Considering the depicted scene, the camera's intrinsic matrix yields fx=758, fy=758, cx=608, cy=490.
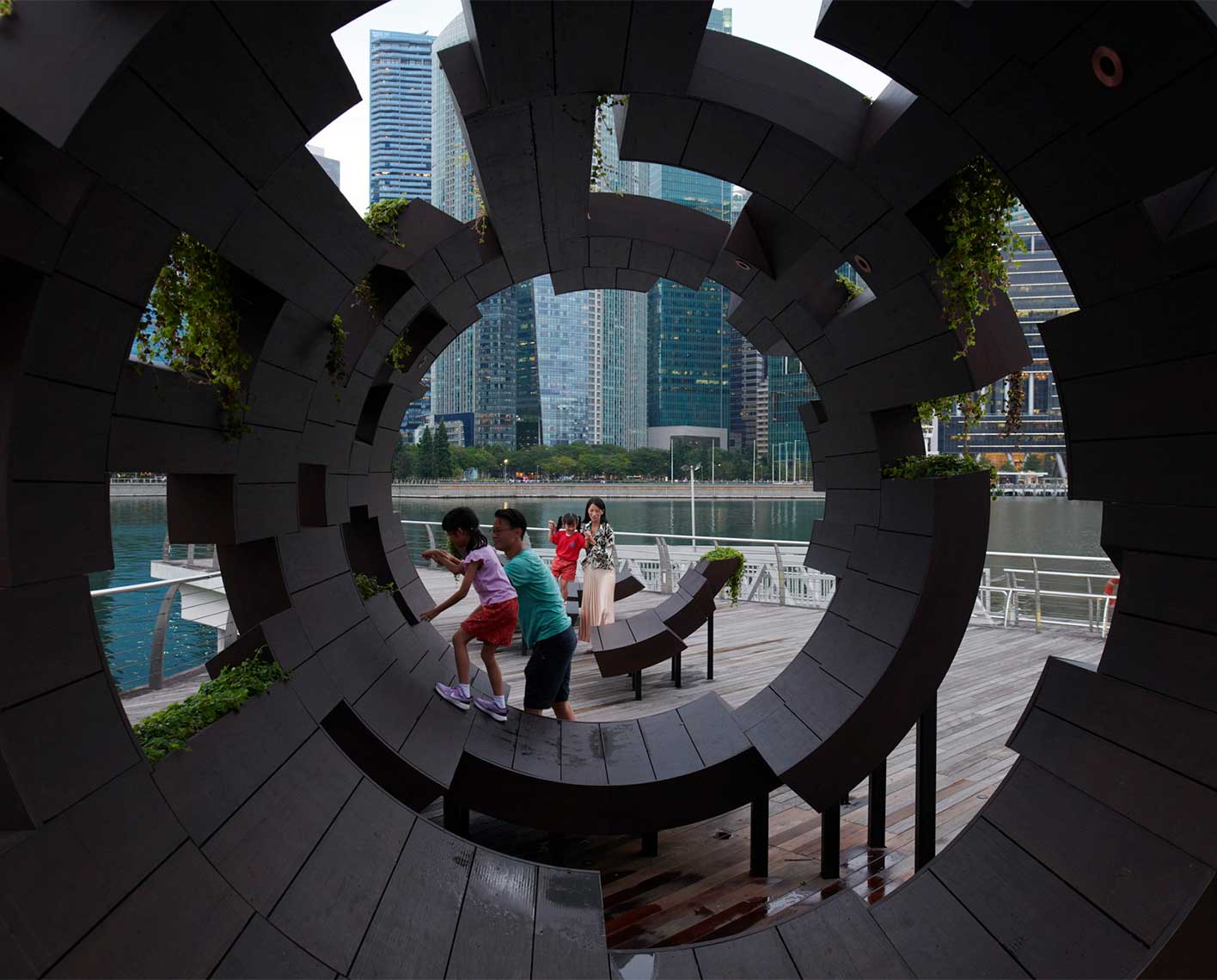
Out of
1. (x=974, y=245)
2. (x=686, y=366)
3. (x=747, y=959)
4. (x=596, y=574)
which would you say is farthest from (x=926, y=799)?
(x=686, y=366)

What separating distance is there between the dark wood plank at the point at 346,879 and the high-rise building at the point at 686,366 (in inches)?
3365

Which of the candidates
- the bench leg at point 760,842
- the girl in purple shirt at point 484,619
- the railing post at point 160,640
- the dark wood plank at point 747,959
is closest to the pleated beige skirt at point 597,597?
the girl in purple shirt at point 484,619

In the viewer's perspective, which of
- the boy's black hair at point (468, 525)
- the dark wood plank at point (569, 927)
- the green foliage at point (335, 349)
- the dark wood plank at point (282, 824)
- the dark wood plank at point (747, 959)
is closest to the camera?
the dark wood plank at point (282, 824)

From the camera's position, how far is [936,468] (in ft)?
12.9

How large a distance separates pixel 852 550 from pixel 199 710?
3456 millimetres

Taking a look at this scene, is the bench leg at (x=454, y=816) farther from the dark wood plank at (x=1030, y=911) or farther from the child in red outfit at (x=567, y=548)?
the child in red outfit at (x=567, y=548)

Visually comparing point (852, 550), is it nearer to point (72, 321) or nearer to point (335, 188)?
point (335, 188)

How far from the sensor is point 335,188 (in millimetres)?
3023

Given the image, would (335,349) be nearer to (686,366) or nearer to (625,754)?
(625,754)

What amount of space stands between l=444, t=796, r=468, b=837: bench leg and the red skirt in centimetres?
91

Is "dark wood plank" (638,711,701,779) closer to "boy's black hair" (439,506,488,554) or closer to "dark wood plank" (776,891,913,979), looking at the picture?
"dark wood plank" (776,891,913,979)

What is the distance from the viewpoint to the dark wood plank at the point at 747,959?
294 centimetres

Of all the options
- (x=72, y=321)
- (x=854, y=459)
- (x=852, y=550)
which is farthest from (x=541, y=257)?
(x=72, y=321)

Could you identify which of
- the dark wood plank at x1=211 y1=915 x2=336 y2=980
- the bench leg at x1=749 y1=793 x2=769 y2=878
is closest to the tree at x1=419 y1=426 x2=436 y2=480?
the bench leg at x1=749 y1=793 x2=769 y2=878
